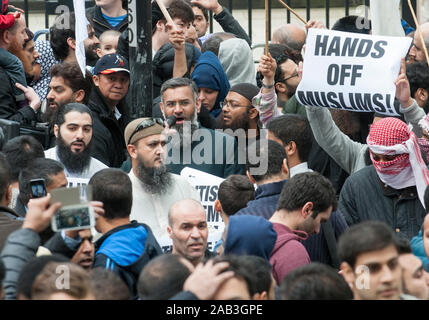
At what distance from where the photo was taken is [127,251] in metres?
4.84

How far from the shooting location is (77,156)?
6.48 meters

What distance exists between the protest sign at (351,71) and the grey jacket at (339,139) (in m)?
0.15

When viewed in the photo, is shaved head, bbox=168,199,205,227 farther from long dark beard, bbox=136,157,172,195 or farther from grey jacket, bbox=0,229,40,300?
grey jacket, bbox=0,229,40,300

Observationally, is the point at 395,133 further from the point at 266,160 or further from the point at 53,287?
the point at 53,287

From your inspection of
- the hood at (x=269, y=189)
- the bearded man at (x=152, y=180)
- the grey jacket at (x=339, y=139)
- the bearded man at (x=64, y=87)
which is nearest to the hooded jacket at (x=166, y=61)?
the bearded man at (x=64, y=87)

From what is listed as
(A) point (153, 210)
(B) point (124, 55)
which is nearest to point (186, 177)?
(A) point (153, 210)

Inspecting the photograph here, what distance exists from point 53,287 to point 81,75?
147 inches

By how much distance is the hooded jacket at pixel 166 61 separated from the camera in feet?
25.8

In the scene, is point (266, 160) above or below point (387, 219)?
above

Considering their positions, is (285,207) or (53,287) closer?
(53,287)

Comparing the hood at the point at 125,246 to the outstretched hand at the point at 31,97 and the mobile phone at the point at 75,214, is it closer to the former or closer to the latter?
the mobile phone at the point at 75,214

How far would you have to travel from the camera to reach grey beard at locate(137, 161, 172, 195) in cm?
606

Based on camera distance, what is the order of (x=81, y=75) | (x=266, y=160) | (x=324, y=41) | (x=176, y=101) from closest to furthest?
(x=266, y=160) → (x=324, y=41) → (x=176, y=101) → (x=81, y=75)

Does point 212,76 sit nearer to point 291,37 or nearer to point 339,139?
point 339,139
